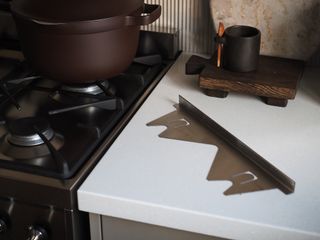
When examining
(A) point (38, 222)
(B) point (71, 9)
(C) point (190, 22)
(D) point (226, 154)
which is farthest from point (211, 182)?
(C) point (190, 22)

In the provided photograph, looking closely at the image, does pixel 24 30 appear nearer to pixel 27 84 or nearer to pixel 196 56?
pixel 27 84

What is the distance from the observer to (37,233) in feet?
3.29

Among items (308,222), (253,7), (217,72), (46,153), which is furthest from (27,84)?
(308,222)

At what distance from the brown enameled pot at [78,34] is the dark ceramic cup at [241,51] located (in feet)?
0.57

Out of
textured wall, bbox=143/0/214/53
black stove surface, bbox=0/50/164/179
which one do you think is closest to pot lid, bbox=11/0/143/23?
black stove surface, bbox=0/50/164/179

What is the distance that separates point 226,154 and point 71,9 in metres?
0.41

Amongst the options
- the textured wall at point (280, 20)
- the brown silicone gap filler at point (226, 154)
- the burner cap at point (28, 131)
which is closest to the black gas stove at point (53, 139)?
the burner cap at point (28, 131)

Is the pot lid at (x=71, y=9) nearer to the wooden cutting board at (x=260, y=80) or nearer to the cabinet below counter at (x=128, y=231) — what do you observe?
the wooden cutting board at (x=260, y=80)

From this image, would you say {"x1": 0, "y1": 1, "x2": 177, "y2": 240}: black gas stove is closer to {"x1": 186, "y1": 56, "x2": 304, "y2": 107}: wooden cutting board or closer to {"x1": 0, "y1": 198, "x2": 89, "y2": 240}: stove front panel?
{"x1": 0, "y1": 198, "x2": 89, "y2": 240}: stove front panel

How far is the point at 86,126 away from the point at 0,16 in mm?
542

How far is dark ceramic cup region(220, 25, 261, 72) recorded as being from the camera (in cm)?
120

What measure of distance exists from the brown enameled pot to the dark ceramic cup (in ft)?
0.57

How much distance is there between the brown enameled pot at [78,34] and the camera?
3.52 feet

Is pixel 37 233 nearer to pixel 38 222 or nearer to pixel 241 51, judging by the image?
pixel 38 222
